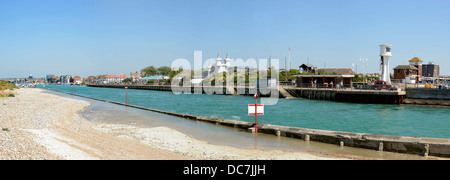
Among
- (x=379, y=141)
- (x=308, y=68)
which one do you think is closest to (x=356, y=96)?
(x=379, y=141)

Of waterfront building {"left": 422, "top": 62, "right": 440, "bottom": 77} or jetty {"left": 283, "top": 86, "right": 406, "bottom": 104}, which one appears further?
waterfront building {"left": 422, "top": 62, "right": 440, "bottom": 77}

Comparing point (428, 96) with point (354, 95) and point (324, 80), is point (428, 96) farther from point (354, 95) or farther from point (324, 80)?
point (324, 80)

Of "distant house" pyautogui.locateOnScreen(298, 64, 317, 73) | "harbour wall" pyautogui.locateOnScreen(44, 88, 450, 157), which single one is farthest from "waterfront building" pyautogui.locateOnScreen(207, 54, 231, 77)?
"harbour wall" pyautogui.locateOnScreen(44, 88, 450, 157)

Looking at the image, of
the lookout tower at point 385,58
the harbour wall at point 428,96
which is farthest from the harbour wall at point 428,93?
the lookout tower at point 385,58

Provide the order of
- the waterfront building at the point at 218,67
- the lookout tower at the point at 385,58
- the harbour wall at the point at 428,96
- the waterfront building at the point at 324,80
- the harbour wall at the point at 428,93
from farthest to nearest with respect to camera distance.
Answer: the waterfront building at the point at 218,67, the lookout tower at the point at 385,58, the waterfront building at the point at 324,80, the harbour wall at the point at 428,93, the harbour wall at the point at 428,96

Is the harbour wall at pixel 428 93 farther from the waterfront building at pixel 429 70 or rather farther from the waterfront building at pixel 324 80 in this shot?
the waterfront building at pixel 429 70

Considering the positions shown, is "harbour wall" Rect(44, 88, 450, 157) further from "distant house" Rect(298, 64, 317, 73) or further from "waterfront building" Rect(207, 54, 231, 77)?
"waterfront building" Rect(207, 54, 231, 77)

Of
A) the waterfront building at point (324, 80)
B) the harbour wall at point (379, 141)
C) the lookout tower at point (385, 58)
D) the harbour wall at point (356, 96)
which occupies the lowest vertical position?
the harbour wall at point (379, 141)

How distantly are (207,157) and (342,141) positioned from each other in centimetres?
689

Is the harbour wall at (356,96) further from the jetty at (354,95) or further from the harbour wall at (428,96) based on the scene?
the harbour wall at (428,96)

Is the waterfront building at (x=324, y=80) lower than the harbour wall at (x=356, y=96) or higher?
higher

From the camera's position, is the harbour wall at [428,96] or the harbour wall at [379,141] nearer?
the harbour wall at [379,141]

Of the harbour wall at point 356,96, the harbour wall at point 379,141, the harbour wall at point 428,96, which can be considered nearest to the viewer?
the harbour wall at point 379,141
